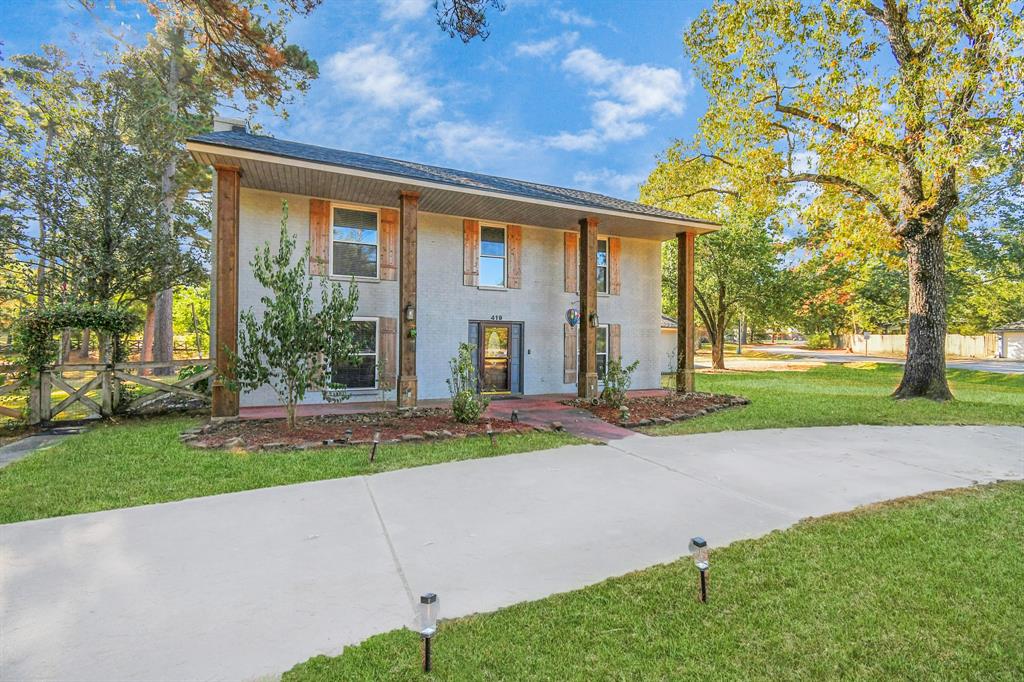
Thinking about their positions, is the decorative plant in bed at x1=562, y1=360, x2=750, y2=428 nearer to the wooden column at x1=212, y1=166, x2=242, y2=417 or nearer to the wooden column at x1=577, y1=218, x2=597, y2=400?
the wooden column at x1=577, y1=218, x2=597, y2=400

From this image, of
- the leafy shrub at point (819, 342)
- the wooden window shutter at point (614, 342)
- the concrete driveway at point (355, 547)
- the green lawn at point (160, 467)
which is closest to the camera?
the concrete driveway at point (355, 547)

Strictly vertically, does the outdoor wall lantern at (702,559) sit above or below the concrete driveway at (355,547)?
above

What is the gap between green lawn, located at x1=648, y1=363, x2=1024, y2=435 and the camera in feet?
27.3

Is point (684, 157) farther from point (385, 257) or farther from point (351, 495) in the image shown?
point (351, 495)

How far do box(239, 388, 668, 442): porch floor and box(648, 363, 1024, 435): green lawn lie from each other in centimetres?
103

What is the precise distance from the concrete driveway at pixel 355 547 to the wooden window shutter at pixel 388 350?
4.84m

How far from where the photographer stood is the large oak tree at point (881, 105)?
9.19 m

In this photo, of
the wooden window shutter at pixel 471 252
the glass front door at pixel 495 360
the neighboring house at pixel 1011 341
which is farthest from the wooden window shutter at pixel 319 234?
the neighboring house at pixel 1011 341

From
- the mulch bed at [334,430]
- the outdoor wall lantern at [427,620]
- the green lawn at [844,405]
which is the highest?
the outdoor wall lantern at [427,620]

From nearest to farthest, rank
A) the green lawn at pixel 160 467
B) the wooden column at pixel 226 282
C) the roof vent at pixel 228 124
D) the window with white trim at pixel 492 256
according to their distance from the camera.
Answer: the green lawn at pixel 160 467 → the wooden column at pixel 226 282 → the roof vent at pixel 228 124 → the window with white trim at pixel 492 256

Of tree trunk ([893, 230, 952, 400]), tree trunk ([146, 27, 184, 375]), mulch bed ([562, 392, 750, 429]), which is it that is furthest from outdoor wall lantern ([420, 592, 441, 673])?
tree trunk ([146, 27, 184, 375])

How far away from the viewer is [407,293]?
880cm

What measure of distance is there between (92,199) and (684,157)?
16806 mm

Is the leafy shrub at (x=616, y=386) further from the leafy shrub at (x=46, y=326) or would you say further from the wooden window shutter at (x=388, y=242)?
the leafy shrub at (x=46, y=326)
